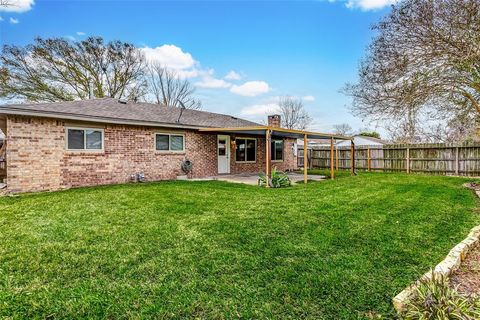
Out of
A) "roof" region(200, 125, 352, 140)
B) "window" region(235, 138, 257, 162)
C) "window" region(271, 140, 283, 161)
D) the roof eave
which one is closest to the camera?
the roof eave

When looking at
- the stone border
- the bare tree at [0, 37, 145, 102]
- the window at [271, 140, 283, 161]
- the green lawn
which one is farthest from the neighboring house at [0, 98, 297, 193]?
the bare tree at [0, 37, 145, 102]

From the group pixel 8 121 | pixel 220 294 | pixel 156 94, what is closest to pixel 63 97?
pixel 156 94

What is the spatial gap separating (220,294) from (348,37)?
14.0m

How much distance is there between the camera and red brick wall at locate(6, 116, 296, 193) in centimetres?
859

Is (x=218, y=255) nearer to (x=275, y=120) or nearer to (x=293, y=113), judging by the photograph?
(x=275, y=120)

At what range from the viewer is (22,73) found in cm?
1844

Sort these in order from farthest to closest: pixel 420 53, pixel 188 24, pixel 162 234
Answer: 1. pixel 188 24
2. pixel 420 53
3. pixel 162 234

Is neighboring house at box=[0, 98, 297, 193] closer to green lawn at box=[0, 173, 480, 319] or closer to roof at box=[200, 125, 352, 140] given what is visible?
roof at box=[200, 125, 352, 140]

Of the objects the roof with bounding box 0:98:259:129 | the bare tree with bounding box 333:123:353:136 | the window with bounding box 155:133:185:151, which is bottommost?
the window with bounding box 155:133:185:151

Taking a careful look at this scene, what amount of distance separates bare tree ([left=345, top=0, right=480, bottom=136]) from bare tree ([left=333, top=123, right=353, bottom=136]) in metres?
37.8

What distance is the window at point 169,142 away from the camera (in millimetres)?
11969

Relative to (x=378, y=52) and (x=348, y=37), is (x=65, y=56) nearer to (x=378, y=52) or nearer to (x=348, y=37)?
(x=348, y=37)

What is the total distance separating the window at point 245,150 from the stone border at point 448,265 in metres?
11.2

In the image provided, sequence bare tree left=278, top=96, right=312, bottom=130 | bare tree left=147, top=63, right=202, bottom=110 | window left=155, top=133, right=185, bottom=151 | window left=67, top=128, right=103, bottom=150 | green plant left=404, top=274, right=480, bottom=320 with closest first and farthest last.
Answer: green plant left=404, top=274, right=480, bottom=320 → window left=67, top=128, right=103, bottom=150 → window left=155, top=133, right=185, bottom=151 → bare tree left=147, top=63, right=202, bottom=110 → bare tree left=278, top=96, right=312, bottom=130
